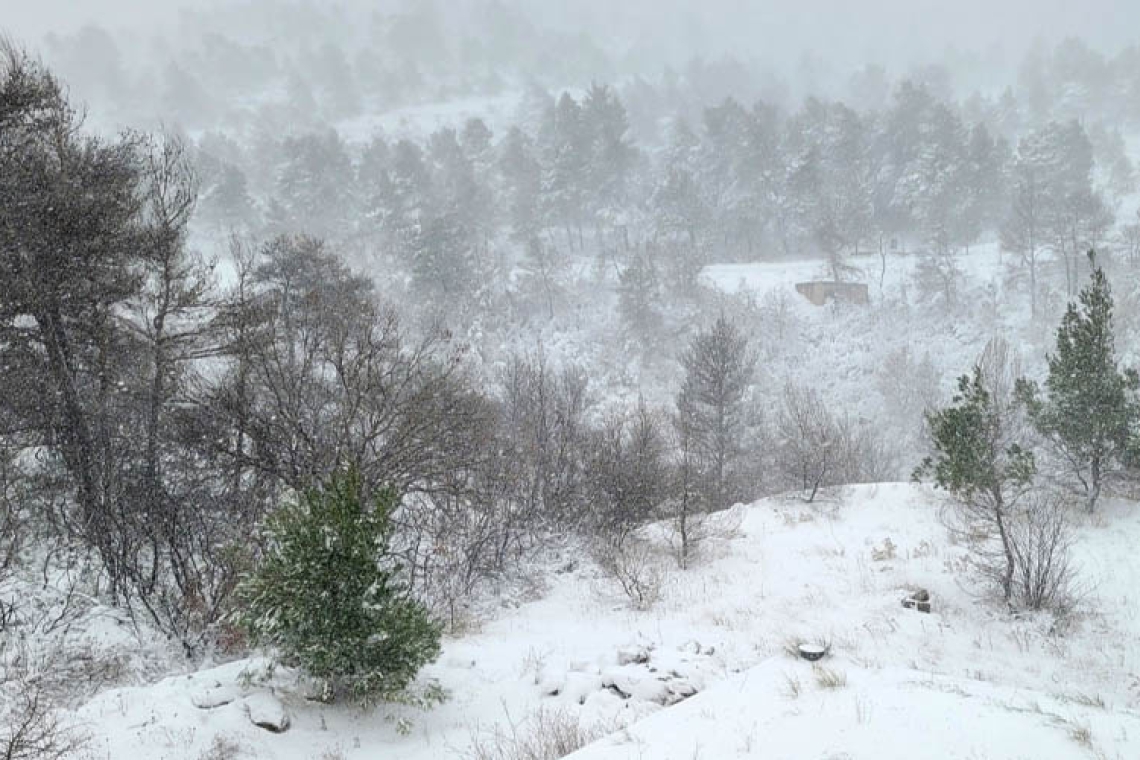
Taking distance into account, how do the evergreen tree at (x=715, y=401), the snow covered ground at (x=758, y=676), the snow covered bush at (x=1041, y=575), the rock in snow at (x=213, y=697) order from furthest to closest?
the evergreen tree at (x=715, y=401), the snow covered bush at (x=1041, y=575), the rock in snow at (x=213, y=697), the snow covered ground at (x=758, y=676)

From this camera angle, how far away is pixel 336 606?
22.4 feet

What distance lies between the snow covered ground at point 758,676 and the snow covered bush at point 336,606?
0.72 meters

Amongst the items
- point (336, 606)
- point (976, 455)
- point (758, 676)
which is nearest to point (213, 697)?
point (336, 606)

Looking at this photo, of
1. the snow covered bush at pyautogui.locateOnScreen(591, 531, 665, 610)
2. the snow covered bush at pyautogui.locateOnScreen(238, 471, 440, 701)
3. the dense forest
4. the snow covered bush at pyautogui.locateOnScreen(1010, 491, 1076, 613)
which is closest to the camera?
the snow covered bush at pyautogui.locateOnScreen(238, 471, 440, 701)

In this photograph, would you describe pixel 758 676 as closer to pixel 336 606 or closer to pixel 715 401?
pixel 336 606

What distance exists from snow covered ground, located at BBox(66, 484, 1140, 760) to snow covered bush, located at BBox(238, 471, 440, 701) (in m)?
0.72

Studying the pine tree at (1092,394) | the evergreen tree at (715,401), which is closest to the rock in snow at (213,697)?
the pine tree at (1092,394)

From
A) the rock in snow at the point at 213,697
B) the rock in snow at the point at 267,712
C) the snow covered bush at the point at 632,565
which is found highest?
the rock in snow at the point at 213,697

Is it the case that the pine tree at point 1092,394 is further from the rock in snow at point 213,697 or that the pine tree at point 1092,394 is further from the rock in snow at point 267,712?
the rock in snow at point 213,697

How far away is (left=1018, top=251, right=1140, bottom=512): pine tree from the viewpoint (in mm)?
14555

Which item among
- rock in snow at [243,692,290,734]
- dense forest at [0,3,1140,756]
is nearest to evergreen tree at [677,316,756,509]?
dense forest at [0,3,1140,756]

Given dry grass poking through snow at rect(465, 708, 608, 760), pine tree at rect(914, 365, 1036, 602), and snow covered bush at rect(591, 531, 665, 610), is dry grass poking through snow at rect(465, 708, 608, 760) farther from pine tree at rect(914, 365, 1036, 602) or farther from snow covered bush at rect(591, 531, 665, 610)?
pine tree at rect(914, 365, 1036, 602)

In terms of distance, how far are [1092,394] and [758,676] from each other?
12.9 meters

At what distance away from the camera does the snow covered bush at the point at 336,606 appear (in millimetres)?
6770
